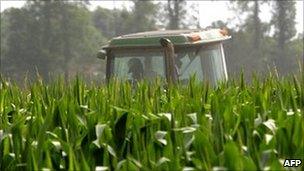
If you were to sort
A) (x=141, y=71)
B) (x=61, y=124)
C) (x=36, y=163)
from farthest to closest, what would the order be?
(x=141, y=71)
(x=61, y=124)
(x=36, y=163)

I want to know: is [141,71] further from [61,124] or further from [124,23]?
[124,23]

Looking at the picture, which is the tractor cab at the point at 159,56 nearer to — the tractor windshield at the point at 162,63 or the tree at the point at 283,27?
the tractor windshield at the point at 162,63

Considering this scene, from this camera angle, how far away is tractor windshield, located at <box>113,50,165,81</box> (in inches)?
267

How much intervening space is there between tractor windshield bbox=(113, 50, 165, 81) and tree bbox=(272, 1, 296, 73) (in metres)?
46.6

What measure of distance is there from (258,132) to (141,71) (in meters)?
4.69

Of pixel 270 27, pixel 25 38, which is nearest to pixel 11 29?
pixel 25 38

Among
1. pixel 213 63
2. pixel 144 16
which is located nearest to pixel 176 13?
pixel 144 16

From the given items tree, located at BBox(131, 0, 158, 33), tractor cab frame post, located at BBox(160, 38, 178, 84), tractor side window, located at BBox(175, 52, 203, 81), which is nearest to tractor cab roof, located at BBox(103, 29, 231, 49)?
tractor side window, located at BBox(175, 52, 203, 81)

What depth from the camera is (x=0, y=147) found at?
2.46m

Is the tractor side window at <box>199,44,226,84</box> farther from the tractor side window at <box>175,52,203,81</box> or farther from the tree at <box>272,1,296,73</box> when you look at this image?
the tree at <box>272,1,296,73</box>

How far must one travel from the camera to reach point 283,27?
53562 millimetres

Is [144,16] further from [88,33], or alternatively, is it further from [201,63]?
[201,63]

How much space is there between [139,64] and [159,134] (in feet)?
15.2

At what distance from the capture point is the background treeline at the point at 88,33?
53750 mm
